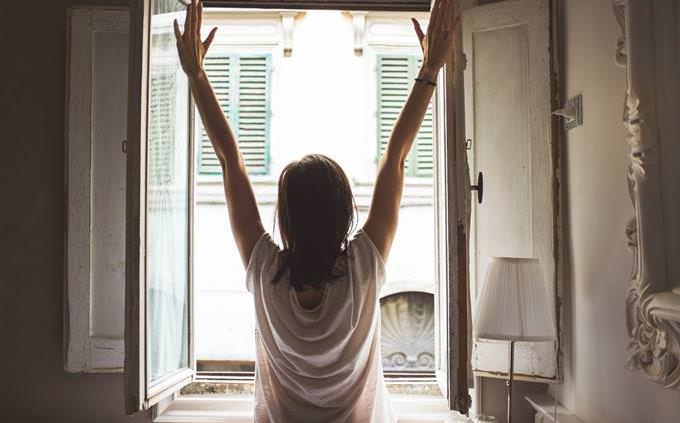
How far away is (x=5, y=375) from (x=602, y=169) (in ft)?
8.34

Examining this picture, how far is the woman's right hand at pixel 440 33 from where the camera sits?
1.51 m

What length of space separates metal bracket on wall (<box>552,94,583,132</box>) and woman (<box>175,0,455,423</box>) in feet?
3.74

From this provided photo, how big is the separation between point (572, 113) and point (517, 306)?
727 mm

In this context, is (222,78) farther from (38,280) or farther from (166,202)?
(166,202)

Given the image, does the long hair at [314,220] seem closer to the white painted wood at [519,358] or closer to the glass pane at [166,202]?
the glass pane at [166,202]

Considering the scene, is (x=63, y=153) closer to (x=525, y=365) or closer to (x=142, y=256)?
(x=142, y=256)

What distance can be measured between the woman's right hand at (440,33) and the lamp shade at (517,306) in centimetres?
84

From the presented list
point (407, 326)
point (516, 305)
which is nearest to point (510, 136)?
point (516, 305)

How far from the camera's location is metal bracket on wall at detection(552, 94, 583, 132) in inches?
86.0

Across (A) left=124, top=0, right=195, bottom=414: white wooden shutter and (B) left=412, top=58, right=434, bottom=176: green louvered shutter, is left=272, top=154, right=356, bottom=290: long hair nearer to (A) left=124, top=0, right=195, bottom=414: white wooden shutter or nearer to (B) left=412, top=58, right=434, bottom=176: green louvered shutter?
(A) left=124, top=0, right=195, bottom=414: white wooden shutter

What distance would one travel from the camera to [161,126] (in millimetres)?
2252

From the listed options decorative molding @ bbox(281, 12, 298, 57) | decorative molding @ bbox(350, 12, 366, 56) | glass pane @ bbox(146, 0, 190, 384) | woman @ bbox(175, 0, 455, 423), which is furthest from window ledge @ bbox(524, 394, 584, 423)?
decorative molding @ bbox(281, 12, 298, 57)

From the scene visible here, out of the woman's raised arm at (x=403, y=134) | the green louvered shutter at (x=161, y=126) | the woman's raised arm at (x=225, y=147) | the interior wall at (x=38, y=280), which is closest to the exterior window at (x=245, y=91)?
the interior wall at (x=38, y=280)

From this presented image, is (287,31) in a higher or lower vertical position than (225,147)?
higher
